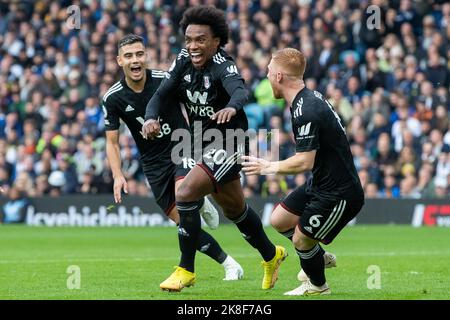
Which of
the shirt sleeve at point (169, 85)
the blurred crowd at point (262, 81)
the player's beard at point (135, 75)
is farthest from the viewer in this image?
the blurred crowd at point (262, 81)

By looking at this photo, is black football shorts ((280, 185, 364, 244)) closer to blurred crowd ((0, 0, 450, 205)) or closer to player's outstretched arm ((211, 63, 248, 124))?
player's outstretched arm ((211, 63, 248, 124))

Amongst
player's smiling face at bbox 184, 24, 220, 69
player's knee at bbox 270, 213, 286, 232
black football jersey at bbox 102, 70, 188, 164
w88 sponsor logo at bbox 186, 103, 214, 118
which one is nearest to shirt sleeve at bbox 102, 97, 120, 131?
black football jersey at bbox 102, 70, 188, 164

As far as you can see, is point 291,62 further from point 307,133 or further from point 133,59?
point 133,59

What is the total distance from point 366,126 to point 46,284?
43.8 ft

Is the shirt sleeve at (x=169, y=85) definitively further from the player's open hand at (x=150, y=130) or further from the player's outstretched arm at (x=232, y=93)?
the player's outstretched arm at (x=232, y=93)

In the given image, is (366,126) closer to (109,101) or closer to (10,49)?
(10,49)

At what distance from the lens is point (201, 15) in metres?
9.85

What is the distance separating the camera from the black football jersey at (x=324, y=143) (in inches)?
346

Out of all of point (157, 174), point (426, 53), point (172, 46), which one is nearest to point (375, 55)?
point (426, 53)

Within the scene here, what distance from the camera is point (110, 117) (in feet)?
37.1

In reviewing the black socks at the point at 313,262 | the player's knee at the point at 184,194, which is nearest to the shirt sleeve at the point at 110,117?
the player's knee at the point at 184,194

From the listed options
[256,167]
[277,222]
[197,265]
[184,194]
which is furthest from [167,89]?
[197,265]

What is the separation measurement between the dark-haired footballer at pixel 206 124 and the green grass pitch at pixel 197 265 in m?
0.38
